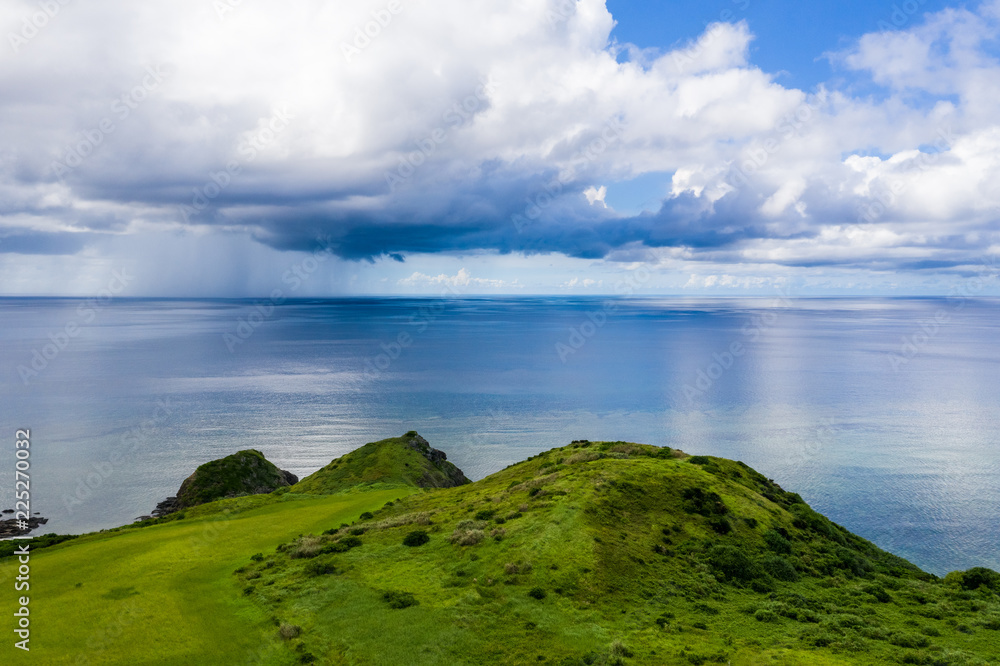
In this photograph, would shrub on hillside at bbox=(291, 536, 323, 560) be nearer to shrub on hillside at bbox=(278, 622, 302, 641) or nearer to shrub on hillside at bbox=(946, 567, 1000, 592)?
shrub on hillside at bbox=(278, 622, 302, 641)

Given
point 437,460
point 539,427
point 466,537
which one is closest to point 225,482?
point 437,460

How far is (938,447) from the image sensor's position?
115062mm

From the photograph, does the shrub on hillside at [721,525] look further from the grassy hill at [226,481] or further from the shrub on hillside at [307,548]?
the grassy hill at [226,481]

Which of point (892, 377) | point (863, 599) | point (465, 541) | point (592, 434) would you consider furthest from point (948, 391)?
point (465, 541)

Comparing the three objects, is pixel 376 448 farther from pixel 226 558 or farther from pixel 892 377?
pixel 892 377

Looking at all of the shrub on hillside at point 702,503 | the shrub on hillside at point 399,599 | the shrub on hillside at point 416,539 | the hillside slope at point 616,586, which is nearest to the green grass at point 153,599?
the hillside slope at point 616,586

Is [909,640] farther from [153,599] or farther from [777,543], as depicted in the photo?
[153,599]

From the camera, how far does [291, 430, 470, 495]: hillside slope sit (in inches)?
2889

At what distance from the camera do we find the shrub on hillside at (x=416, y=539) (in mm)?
40156

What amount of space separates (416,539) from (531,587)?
1090 centimetres

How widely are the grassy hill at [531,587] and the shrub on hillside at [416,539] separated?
18 centimetres

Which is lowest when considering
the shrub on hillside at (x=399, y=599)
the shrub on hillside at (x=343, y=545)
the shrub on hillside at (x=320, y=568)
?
the shrub on hillside at (x=343, y=545)

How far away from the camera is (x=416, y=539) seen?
40438 mm

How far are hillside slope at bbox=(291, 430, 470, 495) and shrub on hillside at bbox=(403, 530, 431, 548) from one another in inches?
1218
